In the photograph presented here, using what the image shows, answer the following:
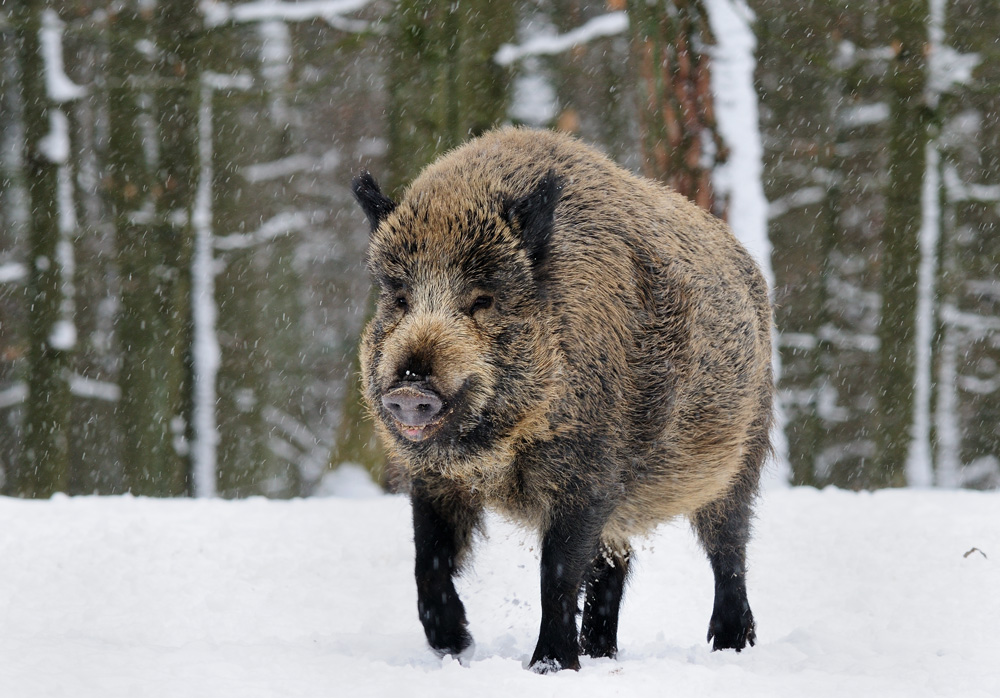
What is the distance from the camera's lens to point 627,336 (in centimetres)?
456

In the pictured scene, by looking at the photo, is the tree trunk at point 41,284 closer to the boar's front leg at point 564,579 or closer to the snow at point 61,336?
the snow at point 61,336

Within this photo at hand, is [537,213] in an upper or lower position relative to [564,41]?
lower

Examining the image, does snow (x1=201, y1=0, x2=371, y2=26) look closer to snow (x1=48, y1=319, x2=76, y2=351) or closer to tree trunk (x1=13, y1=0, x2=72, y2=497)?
tree trunk (x1=13, y1=0, x2=72, y2=497)

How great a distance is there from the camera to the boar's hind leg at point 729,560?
5.38 meters

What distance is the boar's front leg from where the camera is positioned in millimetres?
4273

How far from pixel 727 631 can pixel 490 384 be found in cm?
209

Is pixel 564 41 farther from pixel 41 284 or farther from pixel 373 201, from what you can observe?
pixel 373 201

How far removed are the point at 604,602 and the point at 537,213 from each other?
2090 millimetres

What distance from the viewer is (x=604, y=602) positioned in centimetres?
530

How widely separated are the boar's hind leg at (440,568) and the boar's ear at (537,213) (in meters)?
1.17

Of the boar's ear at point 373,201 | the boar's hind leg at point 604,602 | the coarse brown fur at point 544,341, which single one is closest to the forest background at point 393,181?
the boar's hind leg at point 604,602

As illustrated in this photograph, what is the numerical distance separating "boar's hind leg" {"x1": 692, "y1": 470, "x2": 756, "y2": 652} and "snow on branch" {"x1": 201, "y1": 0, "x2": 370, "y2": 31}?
704cm

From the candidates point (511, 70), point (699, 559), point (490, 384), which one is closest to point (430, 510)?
point (490, 384)

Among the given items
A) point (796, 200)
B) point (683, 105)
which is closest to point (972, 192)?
point (796, 200)
